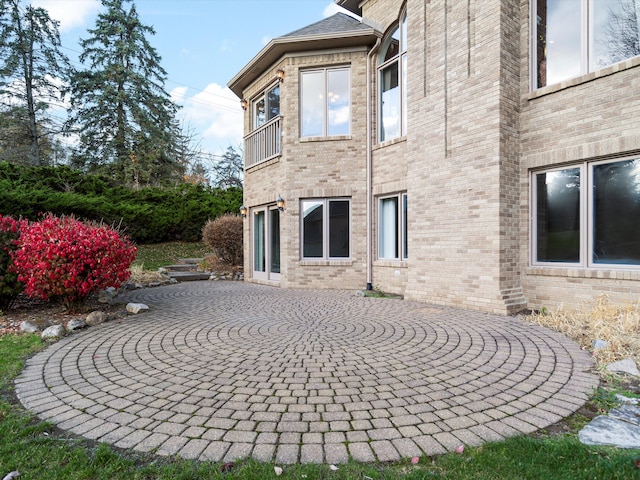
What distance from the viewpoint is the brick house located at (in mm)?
5312

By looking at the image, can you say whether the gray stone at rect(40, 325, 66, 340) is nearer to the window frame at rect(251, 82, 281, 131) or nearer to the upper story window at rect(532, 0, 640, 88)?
the window frame at rect(251, 82, 281, 131)

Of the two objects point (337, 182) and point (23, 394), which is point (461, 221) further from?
point (23, 394)

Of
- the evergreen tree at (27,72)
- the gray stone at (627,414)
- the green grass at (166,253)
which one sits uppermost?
the evergreen tree at (27,72)

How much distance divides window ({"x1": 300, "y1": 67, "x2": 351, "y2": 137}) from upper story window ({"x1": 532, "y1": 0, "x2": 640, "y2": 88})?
440cm

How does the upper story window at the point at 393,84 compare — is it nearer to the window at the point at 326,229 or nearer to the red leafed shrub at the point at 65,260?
the window at the point at 326,229

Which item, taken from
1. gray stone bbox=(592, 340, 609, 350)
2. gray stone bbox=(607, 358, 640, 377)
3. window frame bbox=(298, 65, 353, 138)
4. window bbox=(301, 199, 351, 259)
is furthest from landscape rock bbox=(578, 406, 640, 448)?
window frame bbox=(298, 65, 353, 138)

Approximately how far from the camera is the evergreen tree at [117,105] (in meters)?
21.4

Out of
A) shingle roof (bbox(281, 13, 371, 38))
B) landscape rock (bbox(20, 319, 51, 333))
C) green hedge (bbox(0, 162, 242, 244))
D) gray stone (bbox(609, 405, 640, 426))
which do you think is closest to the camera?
gray stone (bbox(609, 405, 640, 426))

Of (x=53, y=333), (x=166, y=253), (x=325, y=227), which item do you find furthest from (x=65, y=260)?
(x=166, y=253)

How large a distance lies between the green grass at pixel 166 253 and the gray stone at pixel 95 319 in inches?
270

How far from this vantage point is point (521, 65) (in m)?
6.13

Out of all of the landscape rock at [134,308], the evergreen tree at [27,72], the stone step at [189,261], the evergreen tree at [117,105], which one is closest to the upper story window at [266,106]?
the stone step at [189,261]

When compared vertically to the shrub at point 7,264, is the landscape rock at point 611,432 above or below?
below

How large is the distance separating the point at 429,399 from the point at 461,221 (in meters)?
4.33
